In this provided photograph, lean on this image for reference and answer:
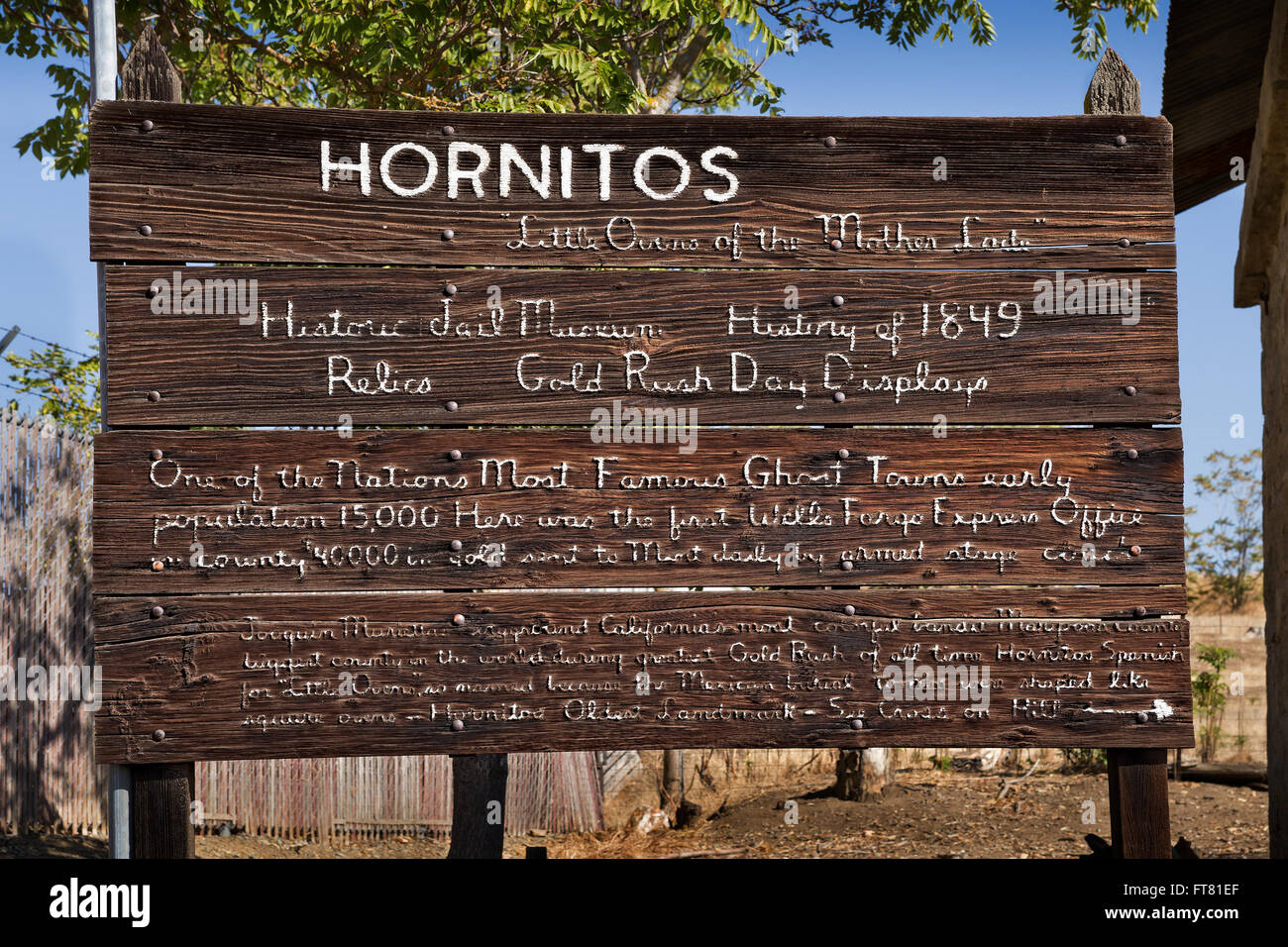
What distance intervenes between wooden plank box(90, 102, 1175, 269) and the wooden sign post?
0.01 meters

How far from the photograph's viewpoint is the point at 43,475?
8344 millimetres

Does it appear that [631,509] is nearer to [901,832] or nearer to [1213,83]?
[1213,83]

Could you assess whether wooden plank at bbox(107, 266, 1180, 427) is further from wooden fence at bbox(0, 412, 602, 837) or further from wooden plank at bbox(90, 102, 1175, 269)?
wooden fence at bbox(0, 412, 602, 837)

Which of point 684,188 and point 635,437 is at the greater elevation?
point 684,188

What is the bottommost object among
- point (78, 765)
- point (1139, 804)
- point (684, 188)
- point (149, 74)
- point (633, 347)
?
point (78, 765)

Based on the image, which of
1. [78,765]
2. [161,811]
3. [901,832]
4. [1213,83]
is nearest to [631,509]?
[161,811]

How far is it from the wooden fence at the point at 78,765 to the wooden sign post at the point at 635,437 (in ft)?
14.6

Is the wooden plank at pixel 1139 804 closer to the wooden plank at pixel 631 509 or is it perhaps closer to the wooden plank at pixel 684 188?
the wooden plank at pixel 631 509

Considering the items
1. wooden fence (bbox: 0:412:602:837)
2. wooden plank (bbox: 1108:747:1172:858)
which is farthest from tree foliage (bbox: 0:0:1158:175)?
wooden plank (bbox: 1108:747:1172:858)

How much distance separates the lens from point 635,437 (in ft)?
12.9

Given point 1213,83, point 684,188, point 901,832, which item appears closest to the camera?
point 684,188

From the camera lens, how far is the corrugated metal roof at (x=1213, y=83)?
5.43m

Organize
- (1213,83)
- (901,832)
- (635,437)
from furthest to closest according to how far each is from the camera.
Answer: (901,832) < (1213,83) < (635,437)

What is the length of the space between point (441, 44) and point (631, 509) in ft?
27.3
